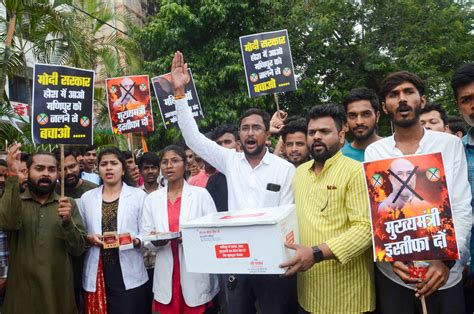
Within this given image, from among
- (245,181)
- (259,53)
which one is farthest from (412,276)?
(259,53)

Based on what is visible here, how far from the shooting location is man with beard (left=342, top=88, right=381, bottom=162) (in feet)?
12.0

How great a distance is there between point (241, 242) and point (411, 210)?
944 mm

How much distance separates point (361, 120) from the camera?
145 inches

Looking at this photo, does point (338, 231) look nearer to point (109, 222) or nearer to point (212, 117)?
point (109, 222)

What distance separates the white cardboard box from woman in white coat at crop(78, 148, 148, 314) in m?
1.32

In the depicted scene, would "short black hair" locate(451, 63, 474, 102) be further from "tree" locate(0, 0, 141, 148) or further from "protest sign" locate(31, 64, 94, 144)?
"tree" locate(0, 0, 141, 148)

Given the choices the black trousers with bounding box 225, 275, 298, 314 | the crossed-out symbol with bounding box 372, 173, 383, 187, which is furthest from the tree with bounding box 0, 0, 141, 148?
the crossed-out symbol with bounding box 372, 173, 383, 187

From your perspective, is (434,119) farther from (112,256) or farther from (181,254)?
(112,256)

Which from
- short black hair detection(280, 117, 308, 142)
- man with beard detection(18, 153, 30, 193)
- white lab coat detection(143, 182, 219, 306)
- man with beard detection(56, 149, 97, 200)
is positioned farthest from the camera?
man with beard detection(56, 149, 97, 200)

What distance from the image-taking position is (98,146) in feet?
36.0

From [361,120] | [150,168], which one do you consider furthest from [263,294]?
[150,168]

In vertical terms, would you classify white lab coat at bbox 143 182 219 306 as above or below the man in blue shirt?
below

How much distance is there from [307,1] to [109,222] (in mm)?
11067

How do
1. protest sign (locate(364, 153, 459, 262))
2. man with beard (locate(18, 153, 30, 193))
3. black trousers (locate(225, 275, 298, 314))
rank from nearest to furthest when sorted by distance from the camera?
1. protest sign (locate(364, 153, 459, 262))
2. black trousers (locate(225, 275, 298, 314))
3. man with beard (locate(18, 153, 30, 193))
